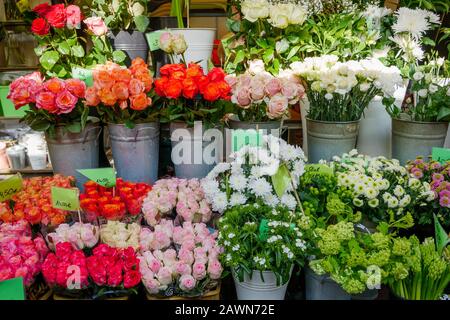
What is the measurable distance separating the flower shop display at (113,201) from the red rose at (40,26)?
758 mm

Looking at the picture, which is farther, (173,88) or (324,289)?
(173,88)

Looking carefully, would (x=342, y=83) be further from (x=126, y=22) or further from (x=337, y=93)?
(x=126, y=22)

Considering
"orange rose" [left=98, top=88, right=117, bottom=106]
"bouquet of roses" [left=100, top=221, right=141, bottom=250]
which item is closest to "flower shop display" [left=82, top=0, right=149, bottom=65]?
"orange rose" [left=98, top=88, right=117, bottom=106]

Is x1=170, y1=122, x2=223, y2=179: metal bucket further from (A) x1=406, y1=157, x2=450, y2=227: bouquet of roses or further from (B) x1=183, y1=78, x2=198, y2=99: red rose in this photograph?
(A) x1=406, y1=157, x2=450, y2=227: bouquet of roses

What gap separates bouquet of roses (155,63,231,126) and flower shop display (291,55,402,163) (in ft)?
1.26

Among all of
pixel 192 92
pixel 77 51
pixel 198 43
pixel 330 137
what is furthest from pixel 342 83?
pixel 77 51

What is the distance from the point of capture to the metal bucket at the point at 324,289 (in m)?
1.33

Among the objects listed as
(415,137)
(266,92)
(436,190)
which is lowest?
(436,190)

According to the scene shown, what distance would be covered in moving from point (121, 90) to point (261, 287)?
88 cm

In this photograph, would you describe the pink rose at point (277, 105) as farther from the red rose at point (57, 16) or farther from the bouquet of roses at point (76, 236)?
the red rose at point (57, 16)

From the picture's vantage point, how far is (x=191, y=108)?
5.87ft

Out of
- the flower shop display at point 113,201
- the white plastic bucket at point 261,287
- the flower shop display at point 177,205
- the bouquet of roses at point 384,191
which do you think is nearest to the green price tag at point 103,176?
the flower shop display at point 113,201

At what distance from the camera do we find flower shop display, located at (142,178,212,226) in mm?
1539

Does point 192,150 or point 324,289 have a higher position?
point 192,150
